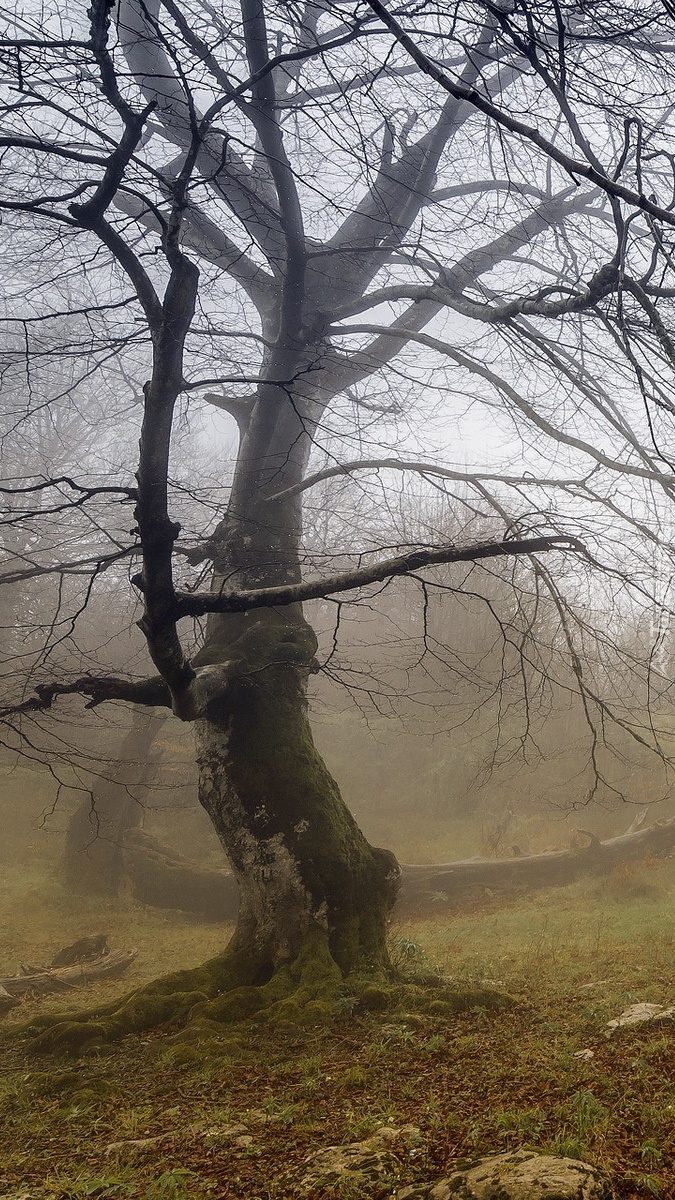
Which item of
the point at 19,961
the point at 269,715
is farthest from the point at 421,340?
the point at 19,961

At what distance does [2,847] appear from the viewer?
1608 cm

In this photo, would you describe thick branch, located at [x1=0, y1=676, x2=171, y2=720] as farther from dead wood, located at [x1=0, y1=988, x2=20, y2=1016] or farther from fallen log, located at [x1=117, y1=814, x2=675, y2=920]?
fallen log, located at [x1=117, y1=814, x2=675, y2=920]

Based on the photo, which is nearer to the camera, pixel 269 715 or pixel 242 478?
pixel 269 715

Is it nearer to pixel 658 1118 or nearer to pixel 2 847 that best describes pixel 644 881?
A: pixel 658 1118

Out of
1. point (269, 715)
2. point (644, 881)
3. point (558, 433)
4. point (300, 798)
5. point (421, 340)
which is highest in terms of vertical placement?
point (421, 340)

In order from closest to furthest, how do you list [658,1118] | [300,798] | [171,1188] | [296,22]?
[171,1188], [658,1118], [296,22], [300,798]

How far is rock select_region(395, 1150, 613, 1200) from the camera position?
219 cm

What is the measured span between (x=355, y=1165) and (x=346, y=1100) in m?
0.91

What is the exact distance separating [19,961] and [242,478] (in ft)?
27.7

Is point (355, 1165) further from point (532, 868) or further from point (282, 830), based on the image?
point (532, 868)

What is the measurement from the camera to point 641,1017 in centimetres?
461

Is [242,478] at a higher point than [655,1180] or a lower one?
higher

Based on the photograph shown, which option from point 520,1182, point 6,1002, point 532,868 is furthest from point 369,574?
point 532,868

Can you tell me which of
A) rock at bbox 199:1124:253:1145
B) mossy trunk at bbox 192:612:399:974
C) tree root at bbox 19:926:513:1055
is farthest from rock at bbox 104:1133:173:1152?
mossy trunk at bbox 192:612:399:974
